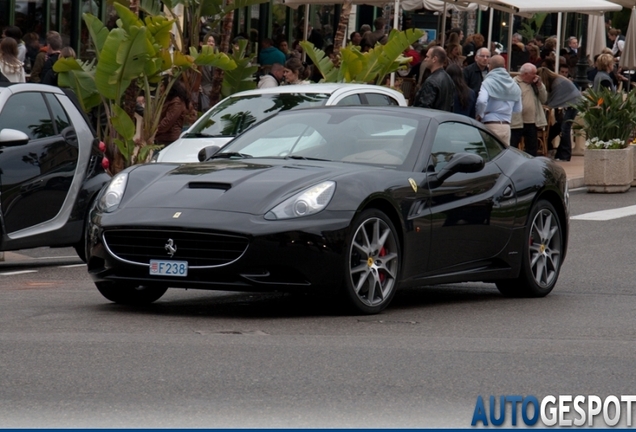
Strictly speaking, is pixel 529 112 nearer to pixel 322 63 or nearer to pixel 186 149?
pixel 322 63

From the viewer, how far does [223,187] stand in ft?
30.5

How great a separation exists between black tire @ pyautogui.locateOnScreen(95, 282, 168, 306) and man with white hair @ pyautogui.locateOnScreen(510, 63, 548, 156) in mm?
13654

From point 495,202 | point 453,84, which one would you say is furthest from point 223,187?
point 453,84

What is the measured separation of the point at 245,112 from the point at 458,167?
21.5 feet

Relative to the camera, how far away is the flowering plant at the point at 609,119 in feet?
73.4

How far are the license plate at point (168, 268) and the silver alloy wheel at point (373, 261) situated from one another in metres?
1.05

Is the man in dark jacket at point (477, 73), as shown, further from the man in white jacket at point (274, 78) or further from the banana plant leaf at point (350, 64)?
the banana plant leaf at point (350, 64)

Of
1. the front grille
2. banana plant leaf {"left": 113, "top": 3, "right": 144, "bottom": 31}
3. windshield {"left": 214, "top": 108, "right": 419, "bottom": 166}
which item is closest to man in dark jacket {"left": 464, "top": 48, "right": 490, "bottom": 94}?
banana plant leaf {"left": 113, "top": 3, "right": 144, "bottom": 31}

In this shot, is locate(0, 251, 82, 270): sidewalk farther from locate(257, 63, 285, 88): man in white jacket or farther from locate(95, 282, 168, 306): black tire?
locate(257, 63, 285, 88): man in white jacket

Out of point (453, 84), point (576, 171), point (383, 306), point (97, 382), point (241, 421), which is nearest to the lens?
point (241, 421)

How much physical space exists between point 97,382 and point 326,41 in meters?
29.7

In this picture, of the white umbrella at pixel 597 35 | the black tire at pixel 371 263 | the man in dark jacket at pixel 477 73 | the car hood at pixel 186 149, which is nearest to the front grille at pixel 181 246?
the black tire at pixel 371 263

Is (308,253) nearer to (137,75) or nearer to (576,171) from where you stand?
(137,75)

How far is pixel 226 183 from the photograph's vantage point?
9336 mm
